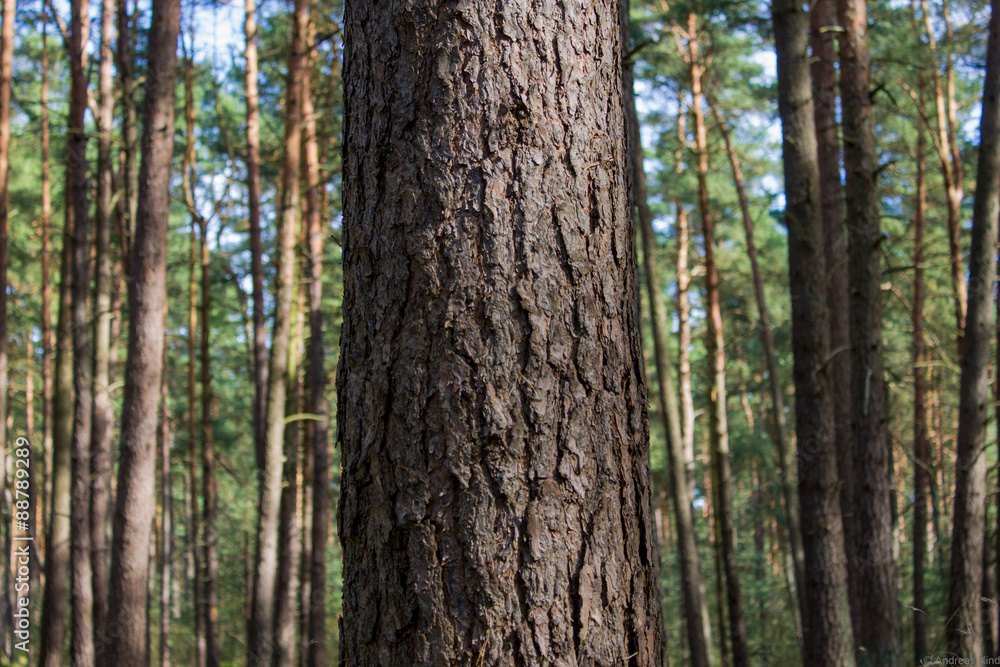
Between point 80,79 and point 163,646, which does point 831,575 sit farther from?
point 163,646

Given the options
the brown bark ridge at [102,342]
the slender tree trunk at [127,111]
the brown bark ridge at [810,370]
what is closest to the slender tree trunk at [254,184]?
the slender tree trunk at [127,111]

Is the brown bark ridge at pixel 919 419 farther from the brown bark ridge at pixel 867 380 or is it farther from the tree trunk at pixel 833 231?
the brown bark ridge at pixel 867 380

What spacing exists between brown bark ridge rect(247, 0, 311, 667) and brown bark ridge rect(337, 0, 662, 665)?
630cm

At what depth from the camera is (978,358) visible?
632 cm

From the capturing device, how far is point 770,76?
55.5 feet

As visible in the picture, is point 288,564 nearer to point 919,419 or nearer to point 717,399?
point 717,399

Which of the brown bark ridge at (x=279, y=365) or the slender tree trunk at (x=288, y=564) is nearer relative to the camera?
the brown bark ridge at (x=279, y=365)

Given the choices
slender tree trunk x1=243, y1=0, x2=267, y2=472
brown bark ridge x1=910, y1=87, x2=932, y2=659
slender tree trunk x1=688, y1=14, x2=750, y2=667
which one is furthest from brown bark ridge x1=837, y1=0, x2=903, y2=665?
slender tree trunk x1=243, y1=0, x2=267, y2=472

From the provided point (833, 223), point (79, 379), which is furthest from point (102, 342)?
point (833, 223)

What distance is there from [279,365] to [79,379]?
3.47 m

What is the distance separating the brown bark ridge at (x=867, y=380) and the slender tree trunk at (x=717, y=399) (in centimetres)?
327

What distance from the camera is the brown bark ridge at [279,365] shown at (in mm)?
7277

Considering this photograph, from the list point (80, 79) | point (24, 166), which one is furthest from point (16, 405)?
point (80, 79)

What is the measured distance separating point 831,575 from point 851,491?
270cm
